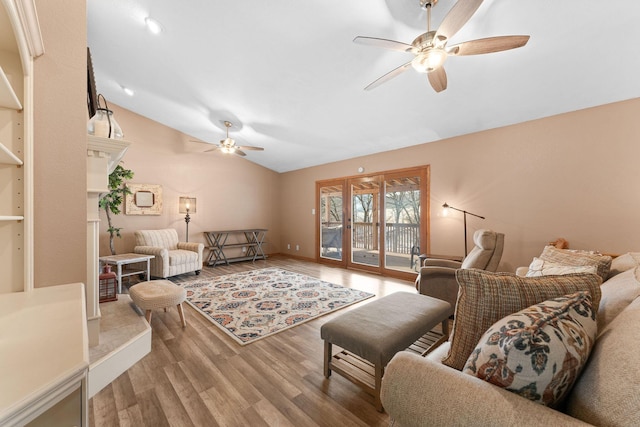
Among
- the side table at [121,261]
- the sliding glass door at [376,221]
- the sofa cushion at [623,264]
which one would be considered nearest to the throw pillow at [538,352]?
the sofa cushion at [623,264]

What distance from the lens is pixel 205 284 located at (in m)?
4.09

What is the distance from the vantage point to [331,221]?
5.89 meters

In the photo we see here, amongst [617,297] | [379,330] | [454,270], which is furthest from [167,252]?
[617,297]

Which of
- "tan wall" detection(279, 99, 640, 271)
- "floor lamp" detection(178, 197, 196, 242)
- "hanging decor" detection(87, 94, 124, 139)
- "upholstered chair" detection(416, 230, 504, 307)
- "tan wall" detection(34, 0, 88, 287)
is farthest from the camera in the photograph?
"floor lamp" detection(178, 197, 196, 242)

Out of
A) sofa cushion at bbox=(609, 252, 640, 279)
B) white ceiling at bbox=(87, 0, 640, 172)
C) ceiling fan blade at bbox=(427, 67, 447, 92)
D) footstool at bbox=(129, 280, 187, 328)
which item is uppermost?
white ceiling at bbox=(87, 0, 640, 172)

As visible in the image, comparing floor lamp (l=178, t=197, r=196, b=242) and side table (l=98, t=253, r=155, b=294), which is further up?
floor lamp (l=178, t=197, r=196, b=242)

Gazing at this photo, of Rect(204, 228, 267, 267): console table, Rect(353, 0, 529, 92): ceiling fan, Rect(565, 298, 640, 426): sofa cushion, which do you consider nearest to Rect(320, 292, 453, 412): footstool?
Rect(565, 298, 640, 426): sofa cushion

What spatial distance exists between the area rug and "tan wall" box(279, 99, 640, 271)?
2.01 metres

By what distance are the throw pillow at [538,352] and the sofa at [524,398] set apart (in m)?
0.03

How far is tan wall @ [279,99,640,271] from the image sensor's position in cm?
274

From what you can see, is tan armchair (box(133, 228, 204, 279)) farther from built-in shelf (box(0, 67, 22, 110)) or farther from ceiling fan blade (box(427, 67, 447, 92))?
ceiling fan blade (box(427, 67, 447, 92))

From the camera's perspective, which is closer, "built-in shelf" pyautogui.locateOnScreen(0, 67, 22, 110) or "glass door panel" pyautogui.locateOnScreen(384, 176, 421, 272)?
"built-in shelf" pyautogui.locateOnScreen(0, 67, 22, 110)

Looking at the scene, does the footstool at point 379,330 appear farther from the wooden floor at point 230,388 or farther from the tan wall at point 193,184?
the tan wall at point 193,184

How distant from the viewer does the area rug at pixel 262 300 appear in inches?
102
